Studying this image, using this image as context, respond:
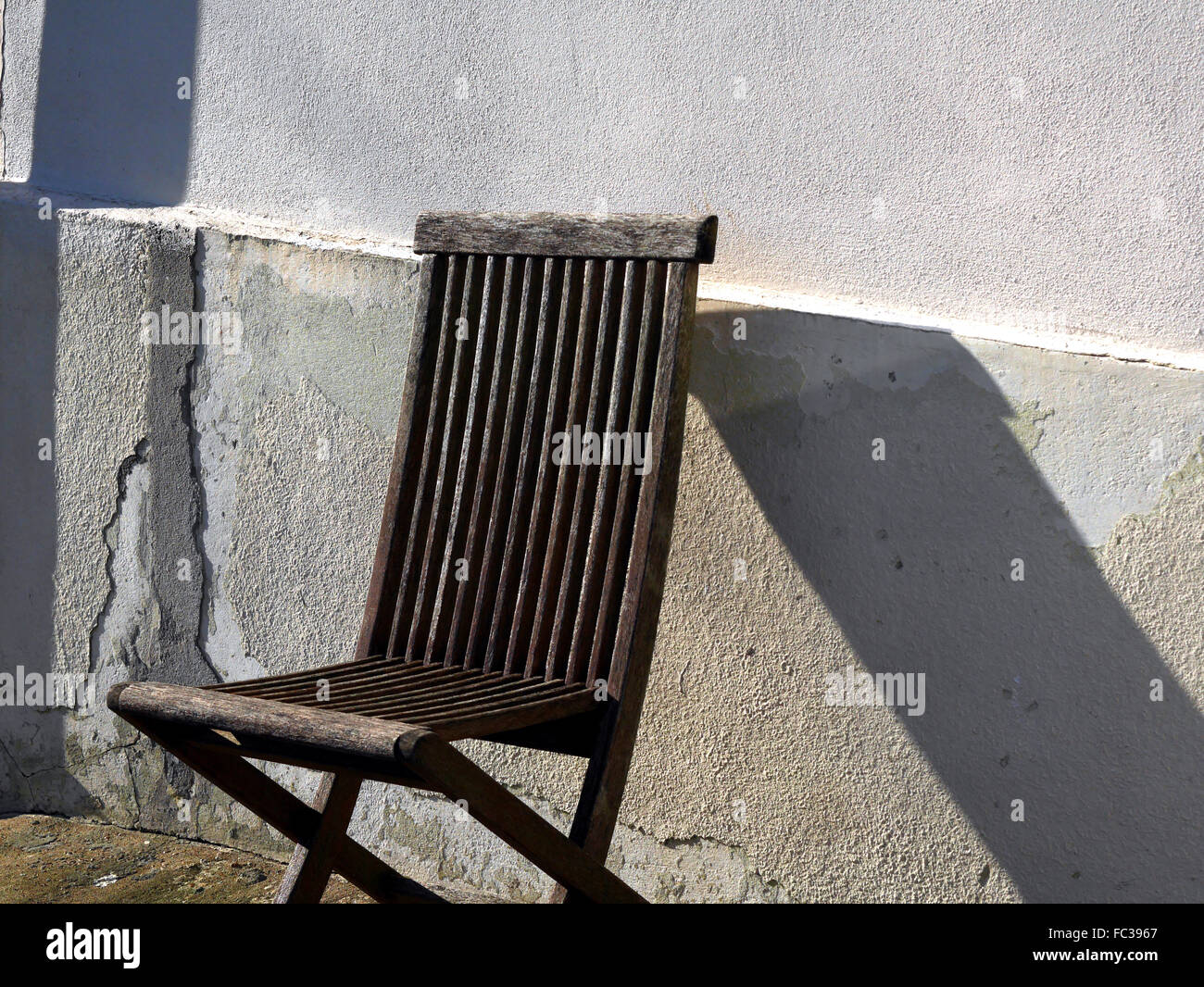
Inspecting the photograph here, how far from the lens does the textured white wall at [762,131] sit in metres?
1.96

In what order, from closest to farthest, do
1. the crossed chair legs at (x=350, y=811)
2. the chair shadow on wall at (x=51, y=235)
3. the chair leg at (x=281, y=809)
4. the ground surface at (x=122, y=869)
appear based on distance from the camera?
the crossed chair legs at (x=350, y=811) < the chair leg at (x=281, y=809) < the ground surface at (x=122, y=869) < the chair shadow on wall at (x=51, y=235)

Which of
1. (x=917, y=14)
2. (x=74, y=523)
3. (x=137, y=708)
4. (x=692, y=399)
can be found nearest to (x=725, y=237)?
(x=692, y=399)

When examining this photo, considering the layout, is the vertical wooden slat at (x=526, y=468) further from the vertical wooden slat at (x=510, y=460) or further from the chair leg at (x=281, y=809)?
the chair leg at (x=281, y=809)

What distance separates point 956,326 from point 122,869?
7.19 feet

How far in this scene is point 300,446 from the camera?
2.76m

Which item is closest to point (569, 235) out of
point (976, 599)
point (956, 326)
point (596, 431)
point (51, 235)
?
point (596, 431)

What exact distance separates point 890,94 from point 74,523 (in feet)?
7.07

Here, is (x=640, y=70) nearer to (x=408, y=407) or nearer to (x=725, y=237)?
(x=725, y=237)

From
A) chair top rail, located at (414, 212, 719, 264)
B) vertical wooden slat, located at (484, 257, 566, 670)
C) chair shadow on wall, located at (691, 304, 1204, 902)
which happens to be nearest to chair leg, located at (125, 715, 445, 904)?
vertical wooden slat, located at (484, 257, 566, 670)

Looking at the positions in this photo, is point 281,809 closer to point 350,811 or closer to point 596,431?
point 350,811

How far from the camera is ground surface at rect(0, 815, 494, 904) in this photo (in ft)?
8.83

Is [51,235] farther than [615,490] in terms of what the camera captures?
Yes

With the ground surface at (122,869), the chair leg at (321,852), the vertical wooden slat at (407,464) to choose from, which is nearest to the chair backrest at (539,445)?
the vertical wooden slat at (407,464)

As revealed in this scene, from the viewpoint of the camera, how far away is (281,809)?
200cm
